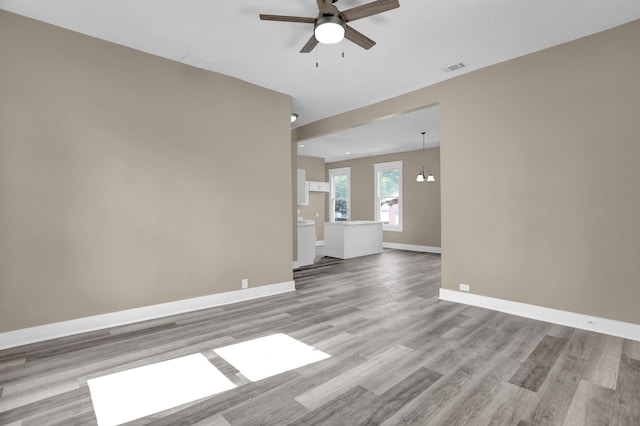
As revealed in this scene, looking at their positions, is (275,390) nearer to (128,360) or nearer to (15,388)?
(128,360)

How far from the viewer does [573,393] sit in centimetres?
207

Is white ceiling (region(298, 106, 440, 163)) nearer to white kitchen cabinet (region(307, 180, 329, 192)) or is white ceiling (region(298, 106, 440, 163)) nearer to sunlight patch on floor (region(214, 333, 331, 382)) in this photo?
white kitchen cabinet (region(307, 180, 329, 192))

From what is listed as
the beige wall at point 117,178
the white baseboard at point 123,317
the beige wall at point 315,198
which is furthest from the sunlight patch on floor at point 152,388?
the beige wall at point 315,198

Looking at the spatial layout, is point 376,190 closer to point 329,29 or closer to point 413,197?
point 413,197

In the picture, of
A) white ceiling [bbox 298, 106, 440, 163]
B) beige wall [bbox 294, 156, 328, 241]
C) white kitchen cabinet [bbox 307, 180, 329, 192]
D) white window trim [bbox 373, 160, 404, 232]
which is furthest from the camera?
beige wall [bbox 294, 156, 328, 241]

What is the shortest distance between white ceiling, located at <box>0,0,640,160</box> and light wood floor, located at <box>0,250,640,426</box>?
295 cm

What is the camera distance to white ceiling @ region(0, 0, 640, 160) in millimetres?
2658

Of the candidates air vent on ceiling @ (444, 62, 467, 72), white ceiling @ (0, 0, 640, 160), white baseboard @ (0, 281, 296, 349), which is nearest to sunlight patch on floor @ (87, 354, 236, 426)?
white baseboard @ (0, 281, 296, 349)

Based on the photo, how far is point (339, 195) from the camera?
11.2 meters

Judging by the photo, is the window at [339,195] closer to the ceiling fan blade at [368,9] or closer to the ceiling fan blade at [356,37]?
the ceiling fan blade at [356,37]

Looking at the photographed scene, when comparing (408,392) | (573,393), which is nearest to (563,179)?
(573,393)

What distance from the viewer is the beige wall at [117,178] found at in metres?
2.84

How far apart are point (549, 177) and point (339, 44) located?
2698 millimetres

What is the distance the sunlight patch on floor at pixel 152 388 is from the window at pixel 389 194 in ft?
26.0
